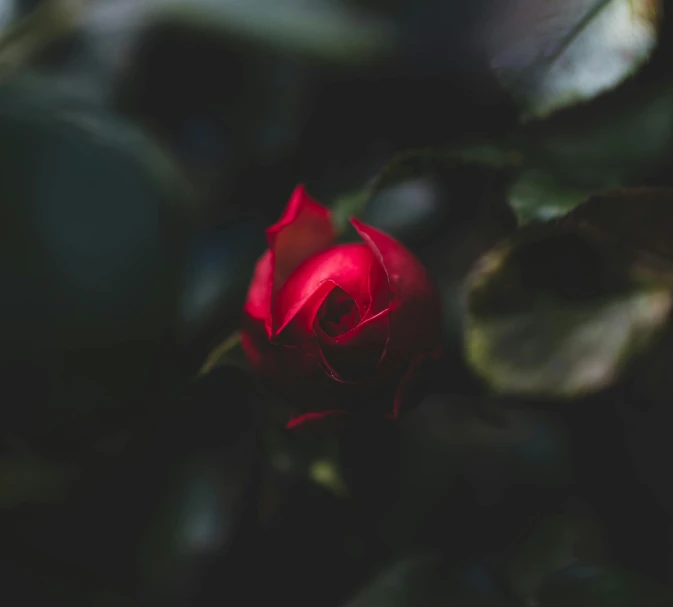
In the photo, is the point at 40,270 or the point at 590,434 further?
the point at 590,434

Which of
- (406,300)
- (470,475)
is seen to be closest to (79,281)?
(406,300)

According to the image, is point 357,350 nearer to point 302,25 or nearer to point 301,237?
point 301,237

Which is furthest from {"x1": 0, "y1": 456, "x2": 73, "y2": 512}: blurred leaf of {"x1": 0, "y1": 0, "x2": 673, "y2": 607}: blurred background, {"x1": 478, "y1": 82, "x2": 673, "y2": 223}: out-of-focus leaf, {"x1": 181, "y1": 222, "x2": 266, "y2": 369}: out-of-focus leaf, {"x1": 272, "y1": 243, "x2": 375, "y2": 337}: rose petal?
{"x1": 478, "y1": 82, "x2": 673, "y2": 223}: out-of-focus leaf

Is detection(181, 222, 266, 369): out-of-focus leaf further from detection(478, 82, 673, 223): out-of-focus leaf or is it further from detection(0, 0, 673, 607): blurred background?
detection(478, 82, 673, 223): out-of-focus leaf

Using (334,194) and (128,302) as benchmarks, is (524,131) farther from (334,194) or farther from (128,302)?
(128,302)

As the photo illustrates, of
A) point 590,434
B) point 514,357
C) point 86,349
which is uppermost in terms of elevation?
point 86,349

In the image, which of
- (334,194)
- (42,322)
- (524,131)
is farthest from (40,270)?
(524,131)

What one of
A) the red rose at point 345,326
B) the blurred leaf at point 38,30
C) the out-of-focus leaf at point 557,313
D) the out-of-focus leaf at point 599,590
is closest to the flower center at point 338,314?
the red rose at point 345,326

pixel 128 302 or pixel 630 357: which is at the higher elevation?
pixel 128 302
